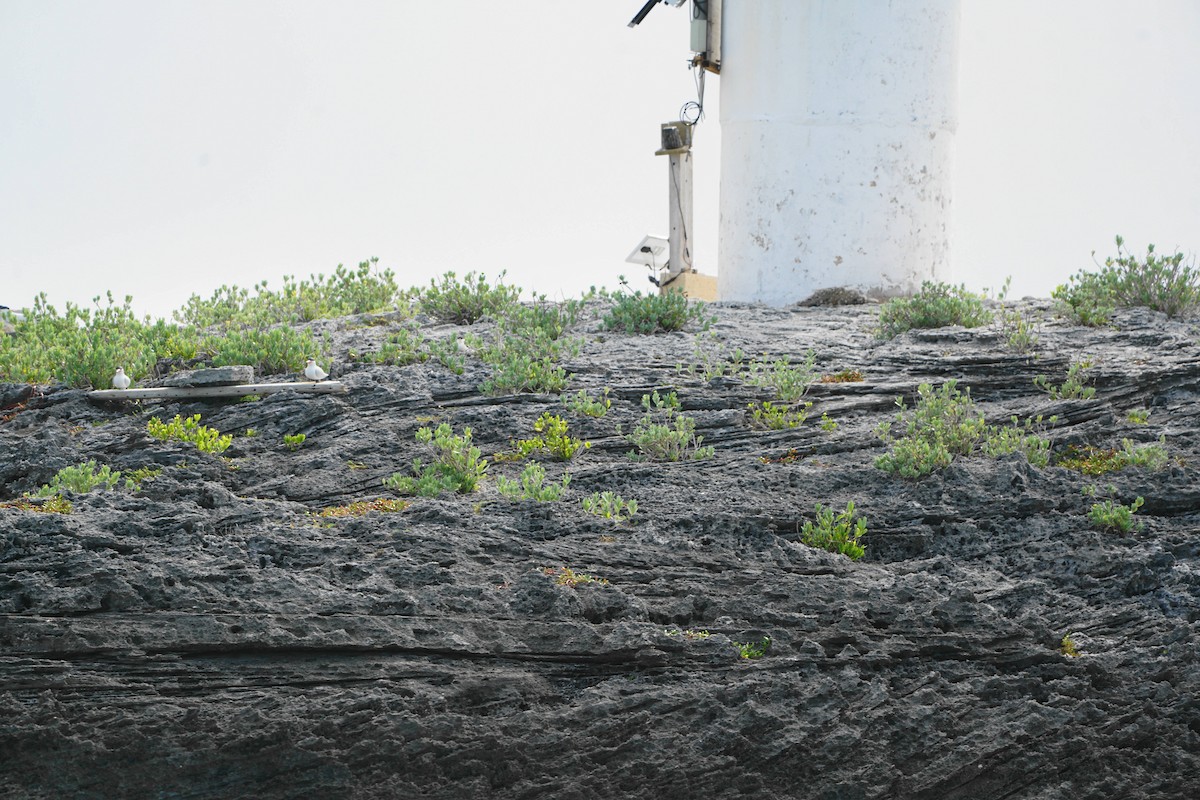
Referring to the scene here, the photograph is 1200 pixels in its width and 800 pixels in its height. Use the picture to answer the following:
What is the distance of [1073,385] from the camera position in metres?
10.9

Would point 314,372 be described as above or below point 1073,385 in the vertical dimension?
above

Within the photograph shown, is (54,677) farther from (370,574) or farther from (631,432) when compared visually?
(631,432)

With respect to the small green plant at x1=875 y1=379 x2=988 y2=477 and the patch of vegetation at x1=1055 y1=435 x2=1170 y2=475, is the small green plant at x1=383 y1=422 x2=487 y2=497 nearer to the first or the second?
the small green plant at x1=875 y1=379 x2=988 y2=477

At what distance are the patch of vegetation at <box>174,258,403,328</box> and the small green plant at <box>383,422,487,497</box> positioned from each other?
5.76m

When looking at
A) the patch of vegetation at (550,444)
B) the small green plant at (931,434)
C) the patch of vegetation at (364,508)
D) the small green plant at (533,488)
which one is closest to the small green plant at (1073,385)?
the small green plant at (931,434)

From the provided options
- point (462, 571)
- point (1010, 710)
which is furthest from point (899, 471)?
point (462, 571)

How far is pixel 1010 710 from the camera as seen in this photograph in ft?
24.3

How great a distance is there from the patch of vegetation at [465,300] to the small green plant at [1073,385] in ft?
19.5

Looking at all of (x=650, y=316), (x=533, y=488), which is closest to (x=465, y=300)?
(x=650, y=316)

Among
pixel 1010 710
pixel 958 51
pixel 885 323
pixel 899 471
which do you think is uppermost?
pixel 958 51

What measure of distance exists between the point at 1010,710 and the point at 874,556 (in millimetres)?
1496

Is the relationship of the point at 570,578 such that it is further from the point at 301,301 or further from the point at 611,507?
the point at 301,301

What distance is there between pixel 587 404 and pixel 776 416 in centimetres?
160

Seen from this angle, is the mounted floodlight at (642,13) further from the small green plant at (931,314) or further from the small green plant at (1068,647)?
the small green plant at (1068,647)
